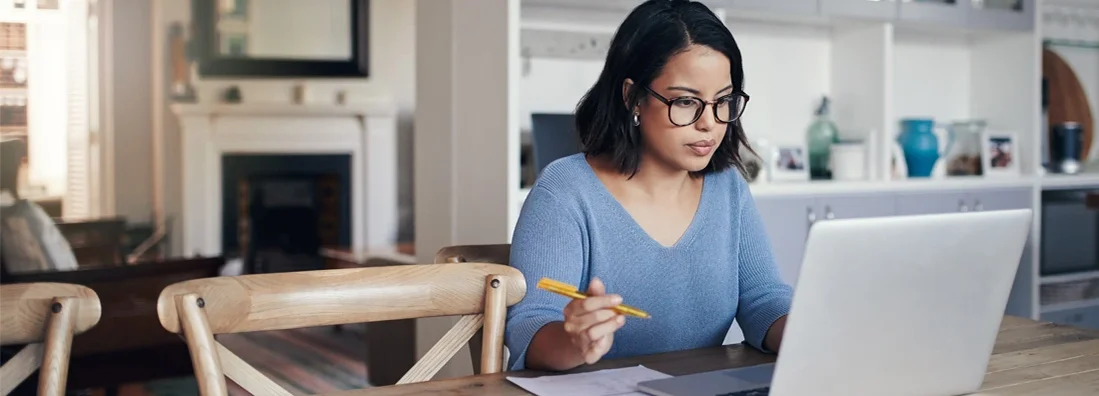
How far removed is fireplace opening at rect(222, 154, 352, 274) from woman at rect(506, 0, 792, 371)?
5269 millimetres

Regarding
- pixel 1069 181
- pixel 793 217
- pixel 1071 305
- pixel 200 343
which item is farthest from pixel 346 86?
pixel 200 343

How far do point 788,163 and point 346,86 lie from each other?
4.08m

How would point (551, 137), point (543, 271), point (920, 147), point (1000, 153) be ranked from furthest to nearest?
point (1000, 153), point (920, 147), point (551, 137), point (543, 271)

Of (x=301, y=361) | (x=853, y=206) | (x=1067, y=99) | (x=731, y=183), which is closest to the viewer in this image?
(x=731, y=183)

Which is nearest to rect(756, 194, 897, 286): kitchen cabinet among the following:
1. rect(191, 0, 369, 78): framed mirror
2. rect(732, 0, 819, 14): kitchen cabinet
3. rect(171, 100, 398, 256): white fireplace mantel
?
rect(732, 0, 819, 14): kitchen cabinet

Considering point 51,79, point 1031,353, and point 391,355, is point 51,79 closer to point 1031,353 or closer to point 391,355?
point 391,355

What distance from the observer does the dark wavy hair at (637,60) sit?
1498mm

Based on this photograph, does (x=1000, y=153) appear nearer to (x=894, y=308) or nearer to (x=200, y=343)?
(x=894, y=308)

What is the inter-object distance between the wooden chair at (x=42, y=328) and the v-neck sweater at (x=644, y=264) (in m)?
0.55

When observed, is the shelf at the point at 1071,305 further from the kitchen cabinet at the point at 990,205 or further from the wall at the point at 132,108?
the wall at the point at 132,108

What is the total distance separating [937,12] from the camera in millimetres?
3896

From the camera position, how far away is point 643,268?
1.51 m

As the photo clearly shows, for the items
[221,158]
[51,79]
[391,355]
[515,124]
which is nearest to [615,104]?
[515,124]

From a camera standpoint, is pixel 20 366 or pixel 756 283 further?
pixel 756 283
